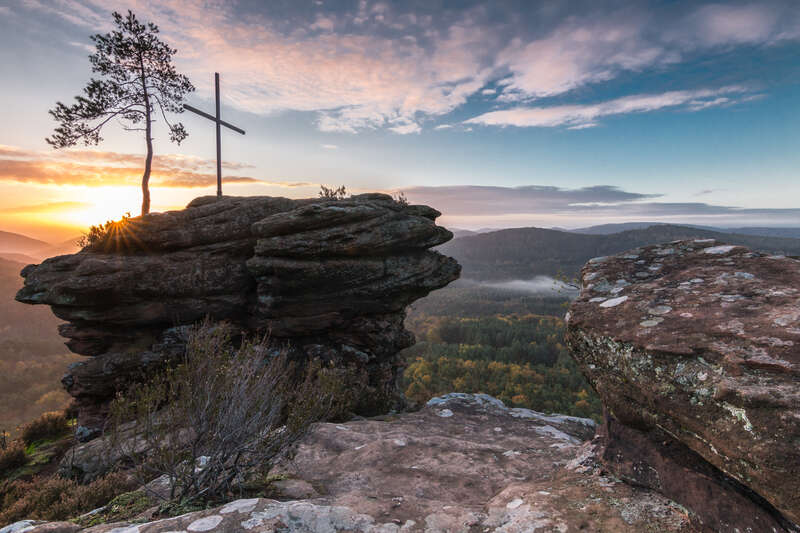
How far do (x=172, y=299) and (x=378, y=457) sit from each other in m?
10.4

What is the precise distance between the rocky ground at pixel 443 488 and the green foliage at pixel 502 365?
13736 mm

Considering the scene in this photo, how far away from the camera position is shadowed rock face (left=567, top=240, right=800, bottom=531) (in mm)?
2275

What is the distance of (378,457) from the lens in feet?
22.1

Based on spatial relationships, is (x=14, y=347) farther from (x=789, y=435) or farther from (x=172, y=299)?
(x=789, y=435)

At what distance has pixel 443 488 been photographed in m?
5.47

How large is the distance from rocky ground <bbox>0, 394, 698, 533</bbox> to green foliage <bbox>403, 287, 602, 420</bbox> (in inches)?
541

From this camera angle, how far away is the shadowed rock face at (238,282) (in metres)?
12.0

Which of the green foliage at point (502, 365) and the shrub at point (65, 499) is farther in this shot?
the green foliage at point (502, 365)

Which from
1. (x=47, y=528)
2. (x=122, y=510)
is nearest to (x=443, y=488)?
(x=122, y=510)

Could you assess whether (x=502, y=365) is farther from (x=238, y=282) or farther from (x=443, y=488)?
(x=443, y=488)

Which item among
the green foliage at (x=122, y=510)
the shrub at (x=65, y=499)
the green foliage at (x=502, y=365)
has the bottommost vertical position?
the green foliage at (x=502, y=365)

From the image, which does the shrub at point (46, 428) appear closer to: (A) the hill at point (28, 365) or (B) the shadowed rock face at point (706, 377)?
Result: (B) the shadowed rock face at point (706, 377)

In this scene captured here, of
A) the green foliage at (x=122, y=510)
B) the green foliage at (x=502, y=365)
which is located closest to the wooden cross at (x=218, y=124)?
the green foliage at (x=122, y=510)

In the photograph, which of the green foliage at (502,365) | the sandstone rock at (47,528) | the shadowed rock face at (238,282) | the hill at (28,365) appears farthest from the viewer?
the hill at (28,365)
